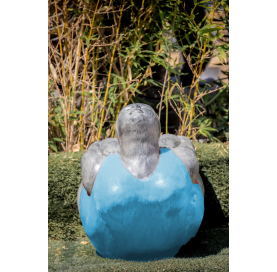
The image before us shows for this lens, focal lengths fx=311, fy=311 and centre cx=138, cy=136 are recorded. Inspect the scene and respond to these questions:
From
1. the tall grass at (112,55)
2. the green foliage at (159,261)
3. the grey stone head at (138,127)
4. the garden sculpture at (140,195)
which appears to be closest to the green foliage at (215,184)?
the green foliage at (159,261)

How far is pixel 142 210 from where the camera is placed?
1.74 m

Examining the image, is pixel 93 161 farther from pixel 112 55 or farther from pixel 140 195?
pixel 112 55

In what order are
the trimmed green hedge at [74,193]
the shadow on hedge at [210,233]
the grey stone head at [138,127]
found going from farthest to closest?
the trimmed green hedge at [74,193] < the shadow on hedge at [210,233] < the grey stone head at [138,127]

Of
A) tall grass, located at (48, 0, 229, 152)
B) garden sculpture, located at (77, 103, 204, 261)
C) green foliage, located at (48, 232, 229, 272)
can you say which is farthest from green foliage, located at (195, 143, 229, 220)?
garden sculpture, located at (77, 103, 204, 261)

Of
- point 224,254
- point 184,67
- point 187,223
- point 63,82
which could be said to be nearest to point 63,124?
point 63,82

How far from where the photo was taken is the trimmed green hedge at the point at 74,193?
248 centimetres

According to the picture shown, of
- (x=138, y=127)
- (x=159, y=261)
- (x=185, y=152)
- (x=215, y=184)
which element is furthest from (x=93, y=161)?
(x=215, y=184)

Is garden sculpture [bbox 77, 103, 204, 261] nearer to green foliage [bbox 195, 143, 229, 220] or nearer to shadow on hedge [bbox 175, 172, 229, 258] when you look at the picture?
shadow on hedge [bbox 175, 172, 229, 258]

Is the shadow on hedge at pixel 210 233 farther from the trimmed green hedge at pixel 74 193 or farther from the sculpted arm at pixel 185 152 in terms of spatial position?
the sculpted arm at pixel 185 152

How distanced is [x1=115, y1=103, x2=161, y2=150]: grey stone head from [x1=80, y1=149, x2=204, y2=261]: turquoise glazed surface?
0.42ft

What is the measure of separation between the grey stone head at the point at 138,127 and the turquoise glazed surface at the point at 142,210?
129 millimetres

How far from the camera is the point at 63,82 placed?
2893 millimetres

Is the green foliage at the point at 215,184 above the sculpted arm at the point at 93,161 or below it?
below

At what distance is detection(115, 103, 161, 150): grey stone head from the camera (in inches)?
70.6
